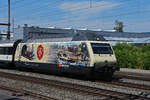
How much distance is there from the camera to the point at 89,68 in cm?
1427

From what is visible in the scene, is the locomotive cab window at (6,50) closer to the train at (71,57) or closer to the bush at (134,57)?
the train at (71,57)

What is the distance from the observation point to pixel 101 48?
15.3 metres

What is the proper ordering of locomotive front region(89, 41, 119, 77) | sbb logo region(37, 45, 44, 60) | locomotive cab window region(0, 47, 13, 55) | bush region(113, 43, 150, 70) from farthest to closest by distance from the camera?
bush region(113, 43, 150, 70) < locomotive cab window region(0, 47, 13, 55) < sbb logo region(37, 45, 44, 60) < locomotive front region(89, 41, 119, 77)

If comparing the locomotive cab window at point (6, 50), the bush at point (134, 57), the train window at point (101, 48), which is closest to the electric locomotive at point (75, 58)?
the train window at point (101, 48)

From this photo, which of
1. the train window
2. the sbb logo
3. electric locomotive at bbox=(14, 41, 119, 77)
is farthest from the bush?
the sbb logo

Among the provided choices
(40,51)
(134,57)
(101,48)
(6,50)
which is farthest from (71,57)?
(134,57)

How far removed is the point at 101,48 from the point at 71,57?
1915 mm

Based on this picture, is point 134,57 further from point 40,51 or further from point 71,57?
point 71,57

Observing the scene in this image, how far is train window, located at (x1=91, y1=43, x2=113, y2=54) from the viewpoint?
48.7ft

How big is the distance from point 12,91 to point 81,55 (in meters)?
5.09

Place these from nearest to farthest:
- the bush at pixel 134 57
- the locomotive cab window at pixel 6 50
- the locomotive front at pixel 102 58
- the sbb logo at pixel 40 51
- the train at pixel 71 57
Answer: the locomotive front at pixel 102 58 → the train at pixel 71 57 → the sbb logo at pixel 40 51 → the locomotive cab window at pixel 6 50 → the bush at pixel 134 57

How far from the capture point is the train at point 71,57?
14.5m

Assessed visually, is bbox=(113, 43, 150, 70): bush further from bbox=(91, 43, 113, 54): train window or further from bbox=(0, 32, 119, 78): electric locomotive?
bbox=(0, 32, 119, 78): electric locomotive

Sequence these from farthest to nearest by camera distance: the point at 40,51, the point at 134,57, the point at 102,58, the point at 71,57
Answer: the point at 134,57 → the point at 40,51 → the point at 71,57 → the point at 102,58
